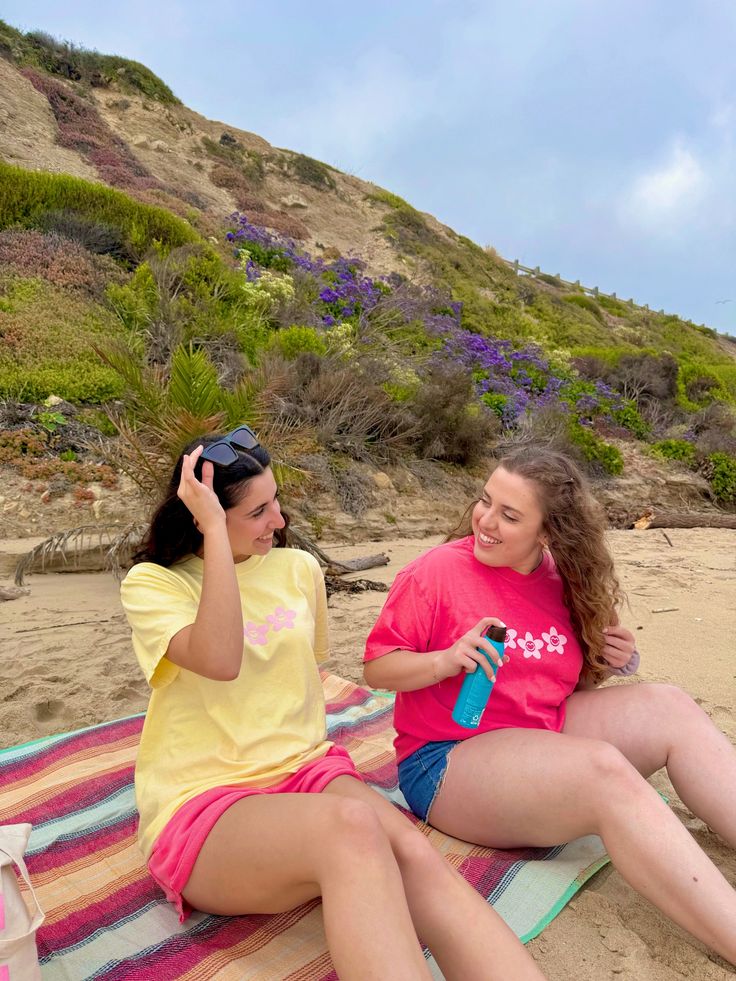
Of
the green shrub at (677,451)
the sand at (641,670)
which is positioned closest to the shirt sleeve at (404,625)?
the sand at (641,670)

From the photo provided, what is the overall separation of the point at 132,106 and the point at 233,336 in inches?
636

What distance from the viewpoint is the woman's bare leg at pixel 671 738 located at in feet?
6.68

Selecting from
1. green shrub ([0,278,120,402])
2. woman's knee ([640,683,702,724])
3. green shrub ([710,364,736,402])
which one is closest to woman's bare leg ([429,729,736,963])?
woman's knee ([640,683,702,724])

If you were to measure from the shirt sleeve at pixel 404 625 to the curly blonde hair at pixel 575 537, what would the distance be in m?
0.43

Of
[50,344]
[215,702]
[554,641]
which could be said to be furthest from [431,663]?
[50,344]

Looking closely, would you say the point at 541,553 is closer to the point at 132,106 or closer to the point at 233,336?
the point at 233,336

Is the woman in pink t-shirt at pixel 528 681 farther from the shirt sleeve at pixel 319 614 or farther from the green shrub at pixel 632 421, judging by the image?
the green shrub at pixel 632 421

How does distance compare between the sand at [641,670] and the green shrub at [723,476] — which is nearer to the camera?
the sand at [641,670]

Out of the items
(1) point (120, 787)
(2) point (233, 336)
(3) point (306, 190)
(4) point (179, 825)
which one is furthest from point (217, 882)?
(3) point (306, 190)

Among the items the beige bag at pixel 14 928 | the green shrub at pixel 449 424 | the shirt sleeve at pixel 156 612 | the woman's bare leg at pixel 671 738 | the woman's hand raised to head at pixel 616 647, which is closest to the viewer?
the beige bag at pixel 14 928

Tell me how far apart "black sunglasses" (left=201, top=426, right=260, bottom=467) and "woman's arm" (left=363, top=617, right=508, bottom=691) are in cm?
72

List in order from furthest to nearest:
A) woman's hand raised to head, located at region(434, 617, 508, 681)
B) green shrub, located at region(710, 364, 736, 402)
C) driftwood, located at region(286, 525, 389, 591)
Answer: green shrub, located at region(710, 364, 736, 402), driftwood, located at region(286, 525, 389, 591), woman's hand raised to head, located at region(434, 617, 508, 681)

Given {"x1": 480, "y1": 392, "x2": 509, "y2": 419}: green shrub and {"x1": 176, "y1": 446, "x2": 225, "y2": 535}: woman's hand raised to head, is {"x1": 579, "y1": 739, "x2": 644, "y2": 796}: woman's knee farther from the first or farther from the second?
{"x1": 480, "y1": 392, "x2": 509, "y2": 419}: green shrub

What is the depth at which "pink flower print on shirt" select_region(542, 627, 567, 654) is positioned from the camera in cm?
222
